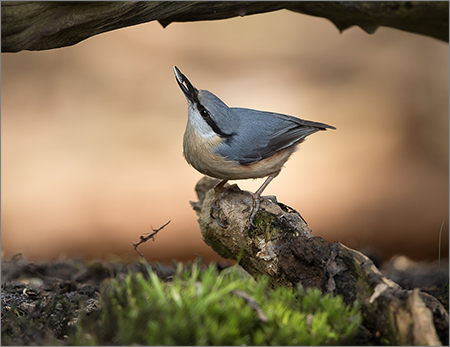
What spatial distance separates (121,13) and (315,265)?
1713 mm

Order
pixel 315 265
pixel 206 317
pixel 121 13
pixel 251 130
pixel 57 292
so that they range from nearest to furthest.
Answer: pixel 206 317 → pixel 315 265 → pixel 121 13 → pixel 57 292 → pixel 251 130

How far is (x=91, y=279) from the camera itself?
3.45 meters

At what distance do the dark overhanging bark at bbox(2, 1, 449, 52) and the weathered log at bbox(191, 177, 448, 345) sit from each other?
1.25 meters

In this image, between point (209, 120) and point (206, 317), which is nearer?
point (206, 317)

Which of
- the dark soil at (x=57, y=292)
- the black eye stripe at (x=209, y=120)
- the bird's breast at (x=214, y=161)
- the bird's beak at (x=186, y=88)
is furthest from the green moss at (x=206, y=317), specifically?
the bird's beak at (x=186, y=88)

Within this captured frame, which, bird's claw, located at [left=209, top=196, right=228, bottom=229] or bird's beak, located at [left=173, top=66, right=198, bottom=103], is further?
bird's claw, located at [left=209, top=196, right=228, bottom=229]

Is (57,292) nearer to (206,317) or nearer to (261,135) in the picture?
(206,317)

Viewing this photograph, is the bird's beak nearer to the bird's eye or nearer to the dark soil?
the bird's eye

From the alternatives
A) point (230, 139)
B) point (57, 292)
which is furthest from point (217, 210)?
point (57, 292)

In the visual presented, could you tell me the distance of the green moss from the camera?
1416 millimetres

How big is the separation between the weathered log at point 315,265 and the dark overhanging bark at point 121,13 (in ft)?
4.09

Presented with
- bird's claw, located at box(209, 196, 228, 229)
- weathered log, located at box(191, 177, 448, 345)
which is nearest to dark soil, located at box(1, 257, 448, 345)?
weathered log, located at box(191, 177, 448, 345)

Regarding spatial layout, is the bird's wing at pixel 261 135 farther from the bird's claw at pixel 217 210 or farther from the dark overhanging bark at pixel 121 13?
the dark overhanging bark at pixel 121 13

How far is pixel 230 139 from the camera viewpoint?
2.70 meters
